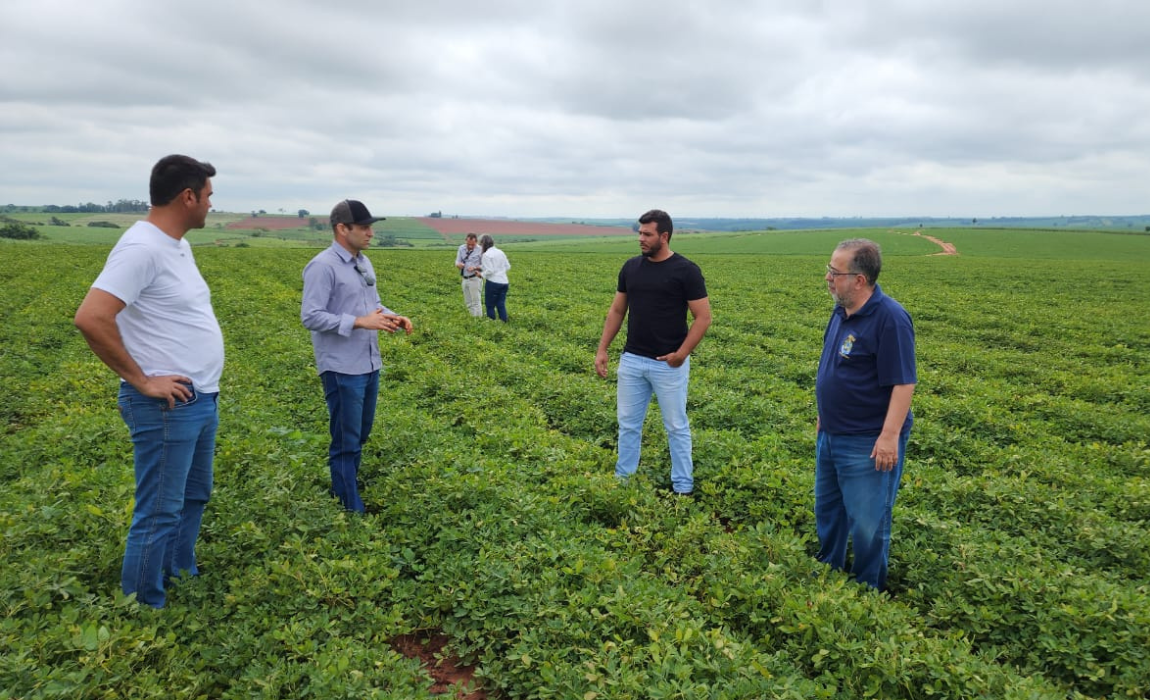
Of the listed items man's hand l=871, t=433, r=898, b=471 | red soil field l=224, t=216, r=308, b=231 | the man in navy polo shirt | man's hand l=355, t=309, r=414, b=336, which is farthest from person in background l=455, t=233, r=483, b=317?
red soil field l=224, t=216, r=308, b=231

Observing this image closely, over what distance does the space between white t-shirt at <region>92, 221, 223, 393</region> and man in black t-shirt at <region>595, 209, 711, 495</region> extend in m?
3.56

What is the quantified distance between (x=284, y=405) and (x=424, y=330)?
5595 millimetres

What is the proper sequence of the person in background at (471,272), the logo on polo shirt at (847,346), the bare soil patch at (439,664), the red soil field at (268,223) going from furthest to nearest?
the red soil field at (268,223)
the person in background at (471,272)
the logo on polo shirt at (847,346)
the bare soil patch at (439,664)

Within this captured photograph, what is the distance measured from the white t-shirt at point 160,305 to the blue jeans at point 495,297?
11.5 m

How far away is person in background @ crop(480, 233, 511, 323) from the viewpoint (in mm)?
14883

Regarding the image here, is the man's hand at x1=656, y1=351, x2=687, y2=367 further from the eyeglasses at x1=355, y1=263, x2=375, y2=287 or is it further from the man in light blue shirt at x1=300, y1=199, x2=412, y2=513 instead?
the eyeglasses at x1=355, y1=263, x2=375, y2=287

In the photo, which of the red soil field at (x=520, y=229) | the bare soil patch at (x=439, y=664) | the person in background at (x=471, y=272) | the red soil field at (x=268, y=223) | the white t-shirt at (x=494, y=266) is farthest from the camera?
the red soil field at (x=520, y=229)

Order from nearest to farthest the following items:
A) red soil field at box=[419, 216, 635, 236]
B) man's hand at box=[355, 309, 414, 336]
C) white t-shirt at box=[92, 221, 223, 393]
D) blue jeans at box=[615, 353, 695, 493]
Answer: white t-shirt at box=[92, 221, 223, 393], man's hand at box=[355, 309, 414, 336], blue jeans at box=[615, 353, 695, 493], red soil field at box=[419, 216, 635, 236]

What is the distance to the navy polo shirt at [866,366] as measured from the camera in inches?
162

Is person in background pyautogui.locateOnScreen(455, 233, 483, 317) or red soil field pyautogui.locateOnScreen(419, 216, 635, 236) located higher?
red soil field pyautogui.locateOnScreen(419, 216, 635, 236)

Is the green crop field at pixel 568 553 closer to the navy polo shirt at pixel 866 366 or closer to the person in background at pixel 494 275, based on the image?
the navy polo shirt at pixel 866 366

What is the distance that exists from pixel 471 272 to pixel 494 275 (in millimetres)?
676

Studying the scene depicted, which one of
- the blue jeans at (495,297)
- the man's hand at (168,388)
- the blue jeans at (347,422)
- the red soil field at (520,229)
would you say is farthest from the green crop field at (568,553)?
the red soil field at (520,229)

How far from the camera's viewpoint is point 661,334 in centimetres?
595
